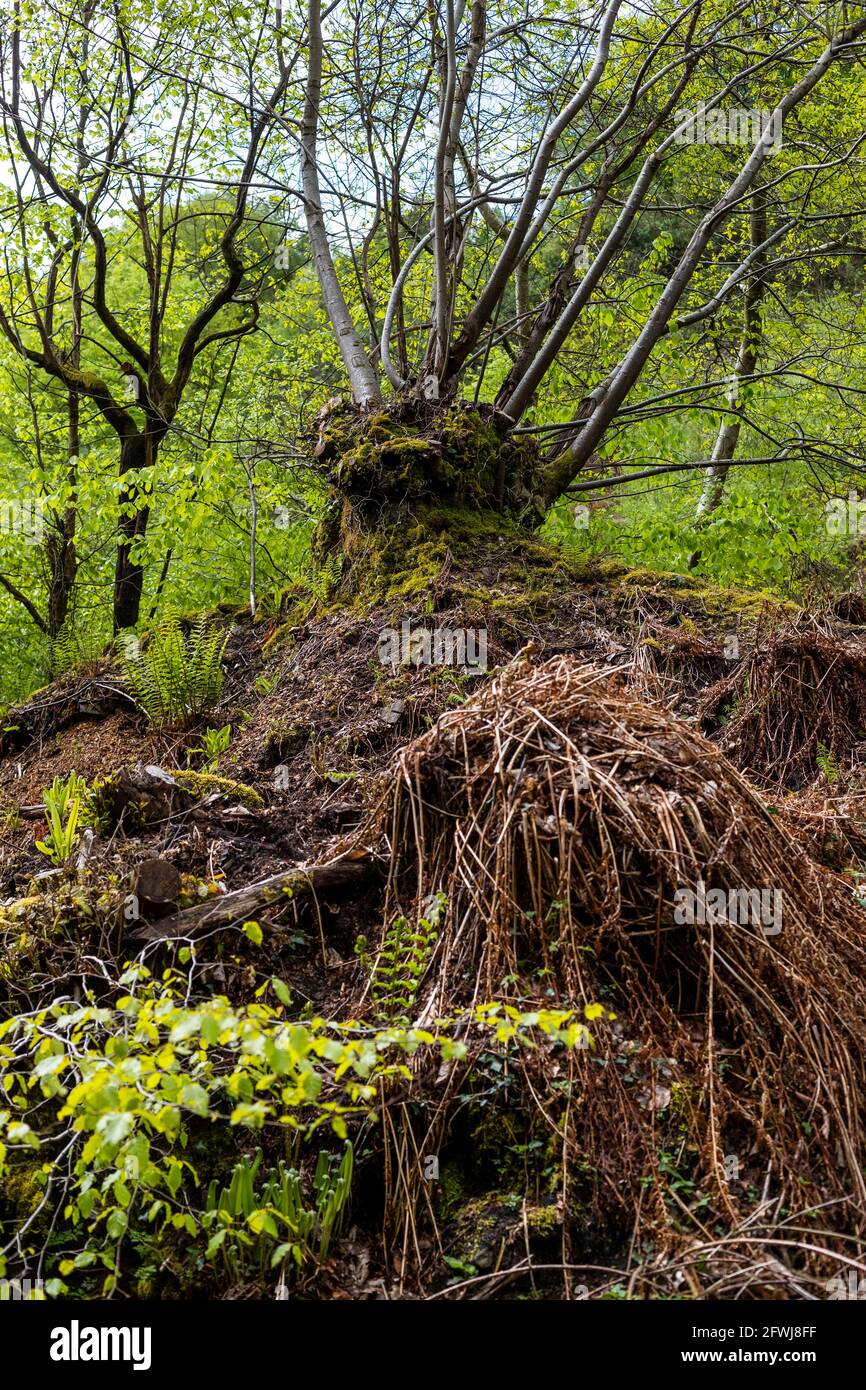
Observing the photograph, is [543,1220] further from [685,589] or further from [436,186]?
[436,186]

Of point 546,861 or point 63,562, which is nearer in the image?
point 546,861

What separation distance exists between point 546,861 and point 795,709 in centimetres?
261

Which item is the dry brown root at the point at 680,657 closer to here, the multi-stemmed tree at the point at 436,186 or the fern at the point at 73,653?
the multi-stemmed tree at the point at 436,186

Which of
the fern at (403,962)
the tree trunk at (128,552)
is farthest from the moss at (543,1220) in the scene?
the tree trunk at (128,552)

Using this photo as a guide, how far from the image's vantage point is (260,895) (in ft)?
12.0

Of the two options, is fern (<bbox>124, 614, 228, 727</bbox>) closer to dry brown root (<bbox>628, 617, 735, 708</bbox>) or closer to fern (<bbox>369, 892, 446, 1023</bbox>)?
dry brown root (<bbox>628, 617, 735, 708</bbox>)

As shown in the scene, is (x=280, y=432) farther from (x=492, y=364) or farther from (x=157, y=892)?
(x=157, y=892)

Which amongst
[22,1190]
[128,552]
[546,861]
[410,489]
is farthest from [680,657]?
[128,552]

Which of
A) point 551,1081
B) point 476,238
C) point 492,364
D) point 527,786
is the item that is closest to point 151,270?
point 476,238

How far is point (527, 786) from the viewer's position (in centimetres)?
340
